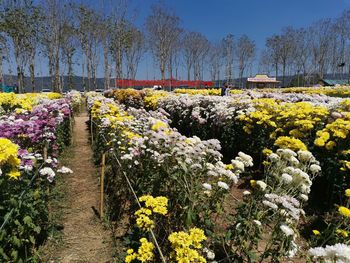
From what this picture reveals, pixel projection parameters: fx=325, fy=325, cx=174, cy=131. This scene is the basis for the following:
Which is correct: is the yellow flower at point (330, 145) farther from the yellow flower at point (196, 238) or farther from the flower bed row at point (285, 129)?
the yellow flower at point (196, 238)

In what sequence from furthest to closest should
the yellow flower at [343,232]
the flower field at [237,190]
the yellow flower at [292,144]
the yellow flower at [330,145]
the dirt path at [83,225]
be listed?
the yellow flower at [330,145], the yellow flower at [292,144], the dirt path at [83,225], the flower field at [237,190], the yellow flower at [343,232]

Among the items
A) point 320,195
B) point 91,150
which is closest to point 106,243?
point 320,195

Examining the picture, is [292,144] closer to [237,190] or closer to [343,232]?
[343,232]

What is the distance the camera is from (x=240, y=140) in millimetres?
7738

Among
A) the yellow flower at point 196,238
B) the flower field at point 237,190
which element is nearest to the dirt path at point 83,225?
the flower field at point 237,190

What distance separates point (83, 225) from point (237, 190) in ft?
10.2

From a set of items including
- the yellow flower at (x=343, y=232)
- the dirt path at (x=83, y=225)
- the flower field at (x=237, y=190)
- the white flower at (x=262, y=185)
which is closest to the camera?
the yellow flower at (x=343, y=232)

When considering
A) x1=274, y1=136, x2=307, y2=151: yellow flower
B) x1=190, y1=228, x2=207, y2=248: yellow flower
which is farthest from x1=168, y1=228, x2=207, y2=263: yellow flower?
x1=274, y1=136, x2=307, y2=151: yellow flower

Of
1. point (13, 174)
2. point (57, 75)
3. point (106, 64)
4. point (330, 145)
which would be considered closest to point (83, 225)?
point (13, 174)

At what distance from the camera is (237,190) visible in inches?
258

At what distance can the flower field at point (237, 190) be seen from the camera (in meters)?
2.85

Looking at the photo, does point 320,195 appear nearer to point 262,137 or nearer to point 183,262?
point 262,137

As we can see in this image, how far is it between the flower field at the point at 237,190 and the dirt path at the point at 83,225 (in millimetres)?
342

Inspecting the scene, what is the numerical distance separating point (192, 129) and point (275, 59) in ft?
234
